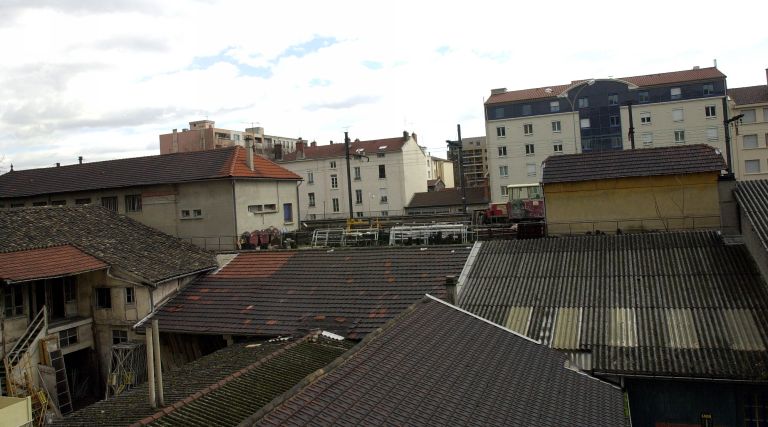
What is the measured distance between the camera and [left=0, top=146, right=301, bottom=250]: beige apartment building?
1088 inches

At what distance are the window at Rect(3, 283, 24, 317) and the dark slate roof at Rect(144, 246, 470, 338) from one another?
4.52 metres

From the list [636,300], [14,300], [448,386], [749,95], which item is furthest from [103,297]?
[749,95]

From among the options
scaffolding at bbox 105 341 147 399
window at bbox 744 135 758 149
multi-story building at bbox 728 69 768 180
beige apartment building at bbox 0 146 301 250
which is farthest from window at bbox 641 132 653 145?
scaffolding at bbox 105 341 147 399

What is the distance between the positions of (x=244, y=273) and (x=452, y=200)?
34.5 meters

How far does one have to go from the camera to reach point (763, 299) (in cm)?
1498

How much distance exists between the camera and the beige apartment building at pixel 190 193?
1088 inches

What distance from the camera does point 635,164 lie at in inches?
850

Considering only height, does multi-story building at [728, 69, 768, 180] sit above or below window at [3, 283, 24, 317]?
above

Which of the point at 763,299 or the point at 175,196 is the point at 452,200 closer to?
the point at 175,196

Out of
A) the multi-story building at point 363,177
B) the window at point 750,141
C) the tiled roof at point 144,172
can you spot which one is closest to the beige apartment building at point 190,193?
the tiled roof at point 144,172

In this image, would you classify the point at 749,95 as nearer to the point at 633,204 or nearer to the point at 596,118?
the point at 596,118

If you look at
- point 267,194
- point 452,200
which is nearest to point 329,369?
point 267,194

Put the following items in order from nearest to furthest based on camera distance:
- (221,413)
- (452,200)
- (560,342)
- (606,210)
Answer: (221,413) → (560,342) → (606,210) → (452,200)

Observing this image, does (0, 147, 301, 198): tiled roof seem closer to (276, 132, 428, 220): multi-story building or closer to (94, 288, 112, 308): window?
(94, 288, 112, 308): window
